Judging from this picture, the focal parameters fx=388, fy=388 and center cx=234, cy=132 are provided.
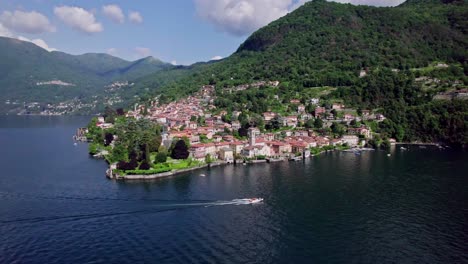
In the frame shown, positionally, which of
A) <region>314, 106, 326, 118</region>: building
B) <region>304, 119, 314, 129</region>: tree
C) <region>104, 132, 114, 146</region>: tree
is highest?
<region>314, 106, 326, 118</region>: building

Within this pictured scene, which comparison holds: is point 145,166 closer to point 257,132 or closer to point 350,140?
point 257,132

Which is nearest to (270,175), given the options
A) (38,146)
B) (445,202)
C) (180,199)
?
(180,199)

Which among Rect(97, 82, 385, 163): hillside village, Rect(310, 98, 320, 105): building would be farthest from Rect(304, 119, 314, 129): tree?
Rect(310, 98, 320, 105): building

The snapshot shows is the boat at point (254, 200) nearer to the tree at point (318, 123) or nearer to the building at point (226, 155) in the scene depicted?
the building at point (226, 155)

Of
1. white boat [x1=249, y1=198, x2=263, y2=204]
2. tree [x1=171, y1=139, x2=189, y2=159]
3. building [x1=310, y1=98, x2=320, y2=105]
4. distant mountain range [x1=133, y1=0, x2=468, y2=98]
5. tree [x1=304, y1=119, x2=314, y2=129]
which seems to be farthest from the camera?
distant mountain range [x1=133, y1=0, x2=468, y2=98]

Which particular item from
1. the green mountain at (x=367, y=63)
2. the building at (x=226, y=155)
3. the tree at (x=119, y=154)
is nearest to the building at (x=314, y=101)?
the green mountain at (x=367, y=63)

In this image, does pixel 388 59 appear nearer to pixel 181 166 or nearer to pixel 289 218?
pixel 181 166

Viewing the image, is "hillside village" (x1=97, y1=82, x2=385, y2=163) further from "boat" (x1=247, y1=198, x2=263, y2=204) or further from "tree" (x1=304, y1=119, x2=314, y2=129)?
"boat" (x1=247, y1=198, x2=263, y2=204)
